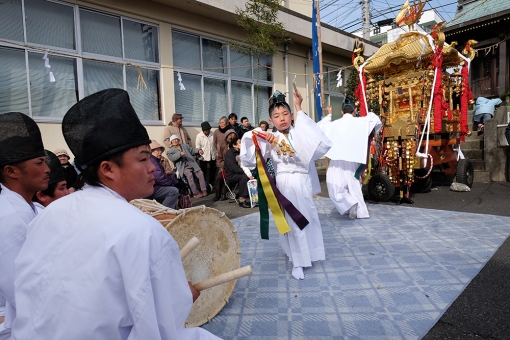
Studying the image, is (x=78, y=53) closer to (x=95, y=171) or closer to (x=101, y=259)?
(x=95, y=171)

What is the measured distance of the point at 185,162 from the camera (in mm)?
7375

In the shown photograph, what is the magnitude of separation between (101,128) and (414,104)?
737 centimetres

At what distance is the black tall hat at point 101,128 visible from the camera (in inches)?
42.4

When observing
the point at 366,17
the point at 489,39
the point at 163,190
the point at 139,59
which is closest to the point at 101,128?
the point at 163,190

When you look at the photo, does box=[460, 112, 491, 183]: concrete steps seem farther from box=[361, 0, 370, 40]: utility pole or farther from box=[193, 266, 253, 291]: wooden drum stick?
box=[361, 0, 370, 40]: utility pole

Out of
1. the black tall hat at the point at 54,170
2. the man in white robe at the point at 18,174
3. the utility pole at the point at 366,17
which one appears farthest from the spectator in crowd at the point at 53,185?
→ the utility pole at the point at 366,17

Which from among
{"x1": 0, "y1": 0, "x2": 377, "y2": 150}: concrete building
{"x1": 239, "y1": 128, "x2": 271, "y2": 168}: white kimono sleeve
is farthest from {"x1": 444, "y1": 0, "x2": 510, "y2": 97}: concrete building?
{"x1": 239, "y1": 128, "x2": 271, "y2": 168}: white kimono sleeve

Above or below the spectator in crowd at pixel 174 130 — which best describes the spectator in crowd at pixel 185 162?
below

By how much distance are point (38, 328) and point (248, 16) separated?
30.0 feet

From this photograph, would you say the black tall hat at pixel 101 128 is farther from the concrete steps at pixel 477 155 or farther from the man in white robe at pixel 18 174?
the concrete steps at pixel 477 155

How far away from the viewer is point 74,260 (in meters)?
0.96

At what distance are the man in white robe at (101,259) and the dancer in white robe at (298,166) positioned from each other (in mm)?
2428

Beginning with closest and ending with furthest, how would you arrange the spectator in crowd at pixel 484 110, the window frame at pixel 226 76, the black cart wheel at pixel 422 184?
the black cart wheel at pixel 422 184 → the window frame at pixel 226 76 → the spectator in crowd at pixel 484 110

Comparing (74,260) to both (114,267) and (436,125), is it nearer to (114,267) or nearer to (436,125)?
(114,267)
